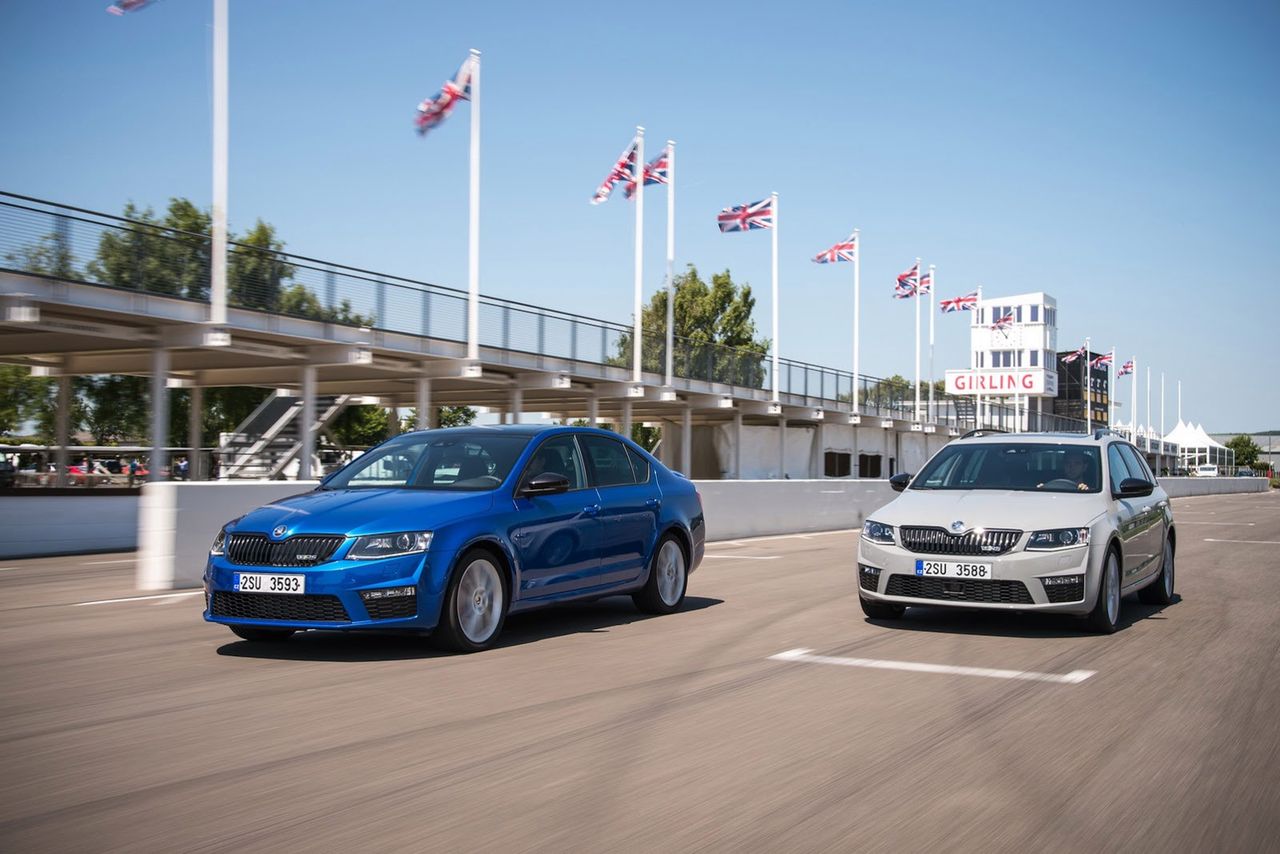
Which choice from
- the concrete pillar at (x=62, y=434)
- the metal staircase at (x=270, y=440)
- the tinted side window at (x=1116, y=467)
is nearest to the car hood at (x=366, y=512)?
the tinted side window at (x=1116, y=467)

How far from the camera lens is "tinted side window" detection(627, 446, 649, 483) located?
10.8 meters

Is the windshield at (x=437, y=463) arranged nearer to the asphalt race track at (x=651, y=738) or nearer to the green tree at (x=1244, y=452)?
the asphalt race track at (x=651, y=738)

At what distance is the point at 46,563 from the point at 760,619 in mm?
11641

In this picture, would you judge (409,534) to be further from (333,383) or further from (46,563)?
(333,383)

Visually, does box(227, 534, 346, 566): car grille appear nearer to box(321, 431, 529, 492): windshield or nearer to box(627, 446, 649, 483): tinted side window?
box(321, 431, 529, 492): windshield

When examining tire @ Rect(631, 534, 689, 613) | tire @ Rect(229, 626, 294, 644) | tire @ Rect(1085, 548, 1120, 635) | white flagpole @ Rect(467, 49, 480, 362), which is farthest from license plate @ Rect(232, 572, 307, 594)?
white flagpole @ Rect(467, 49, 480, 362)

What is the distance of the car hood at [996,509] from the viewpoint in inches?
370

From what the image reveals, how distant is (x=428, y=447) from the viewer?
973cm

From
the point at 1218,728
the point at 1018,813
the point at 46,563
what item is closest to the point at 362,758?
the point at 1018,813

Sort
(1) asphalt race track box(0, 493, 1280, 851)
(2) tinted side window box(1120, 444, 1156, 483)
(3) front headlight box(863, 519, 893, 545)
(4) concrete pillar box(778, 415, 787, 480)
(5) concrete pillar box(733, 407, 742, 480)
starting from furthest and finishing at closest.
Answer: (4) concrete pillar box(778, 415, 787, 480) → (5) concrete pillar box(733, 407, 742, 480) → (2) tinted side window box(1120, 444, 1156, 483) → (3) front headlight box(863, 519, 893, 545) → (1) asphalt race track box(0, 493, 1280, 851)

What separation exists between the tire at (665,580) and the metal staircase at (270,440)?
3122cm

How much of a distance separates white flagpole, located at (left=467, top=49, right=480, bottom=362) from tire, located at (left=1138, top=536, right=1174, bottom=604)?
2167 cm

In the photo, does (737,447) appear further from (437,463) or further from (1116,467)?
(437,463)

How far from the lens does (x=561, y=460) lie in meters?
9.85
